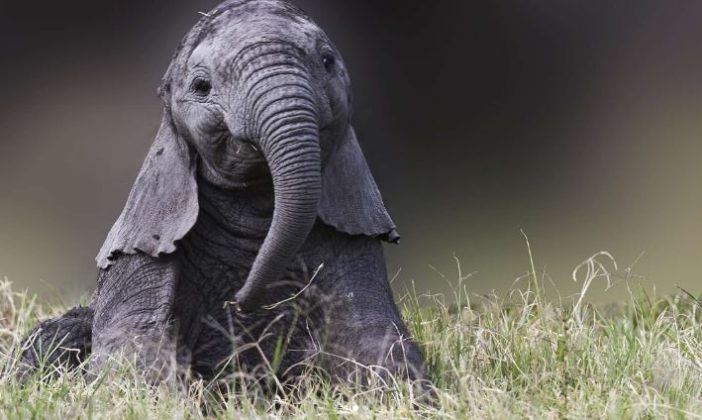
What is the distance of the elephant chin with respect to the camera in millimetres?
4230

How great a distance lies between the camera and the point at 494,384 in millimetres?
4629

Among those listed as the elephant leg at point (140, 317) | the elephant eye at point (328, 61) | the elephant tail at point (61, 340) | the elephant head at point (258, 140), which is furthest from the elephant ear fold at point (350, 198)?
the elephant tail at point (61, 340)

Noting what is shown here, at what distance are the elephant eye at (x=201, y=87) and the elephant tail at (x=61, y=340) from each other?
103cm

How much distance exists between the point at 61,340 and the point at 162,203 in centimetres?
65

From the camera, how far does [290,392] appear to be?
4.63 meters

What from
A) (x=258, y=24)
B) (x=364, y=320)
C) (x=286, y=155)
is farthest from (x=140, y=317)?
(x=258, y=24)

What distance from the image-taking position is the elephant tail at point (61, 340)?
5.07 m

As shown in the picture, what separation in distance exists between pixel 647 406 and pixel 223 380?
132cm

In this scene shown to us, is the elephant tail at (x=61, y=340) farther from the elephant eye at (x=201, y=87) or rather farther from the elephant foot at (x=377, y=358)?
the elephant eye at (x=201, y=87)

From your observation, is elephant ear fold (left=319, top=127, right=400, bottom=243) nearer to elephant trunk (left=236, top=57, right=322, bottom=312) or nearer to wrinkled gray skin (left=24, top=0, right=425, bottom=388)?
wrinkled gray skin (left=24, top=0, right=425, bottom=388)

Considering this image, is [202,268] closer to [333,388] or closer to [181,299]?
[181,299]

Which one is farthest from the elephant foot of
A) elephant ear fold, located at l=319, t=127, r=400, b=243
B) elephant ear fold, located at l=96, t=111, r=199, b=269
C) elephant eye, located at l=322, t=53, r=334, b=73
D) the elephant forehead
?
the elephant forehead

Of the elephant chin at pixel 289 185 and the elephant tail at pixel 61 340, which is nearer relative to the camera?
the elephant chin at pixel 289 185

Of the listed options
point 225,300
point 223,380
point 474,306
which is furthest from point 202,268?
point 474,306
